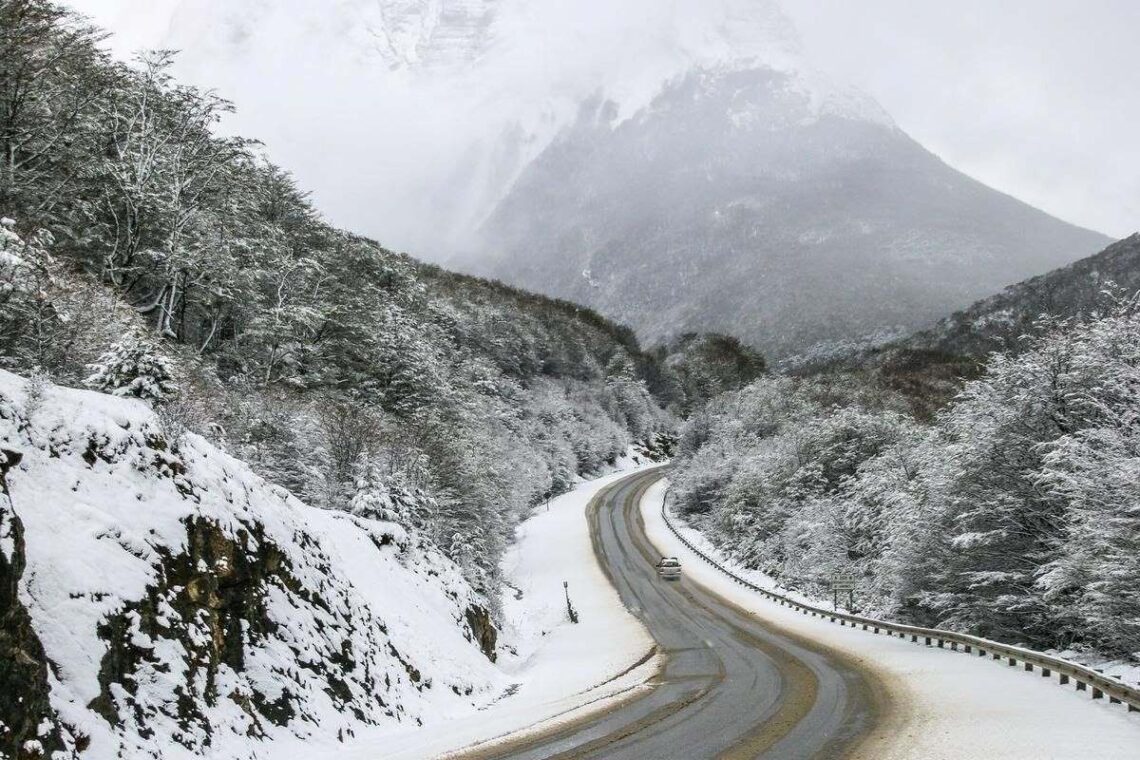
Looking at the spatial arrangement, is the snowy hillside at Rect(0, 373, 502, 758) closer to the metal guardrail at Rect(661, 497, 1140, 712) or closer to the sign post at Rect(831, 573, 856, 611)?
the metal guardrail at Rect(661, 497, 1140, 712)

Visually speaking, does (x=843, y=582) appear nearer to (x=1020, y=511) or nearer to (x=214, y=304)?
(x=1020, y=511)

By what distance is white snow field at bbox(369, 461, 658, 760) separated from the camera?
447 inches

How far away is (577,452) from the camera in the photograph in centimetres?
8631

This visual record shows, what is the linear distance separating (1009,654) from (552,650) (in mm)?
15893

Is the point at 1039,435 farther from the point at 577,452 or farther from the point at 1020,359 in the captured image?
the point at 577,452

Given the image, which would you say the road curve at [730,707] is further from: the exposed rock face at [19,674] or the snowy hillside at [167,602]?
the exposed rock face at [19,674]

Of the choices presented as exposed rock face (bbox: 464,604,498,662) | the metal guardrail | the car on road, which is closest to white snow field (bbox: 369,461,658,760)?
exposed rock face (bbox: 464,604,498,662)

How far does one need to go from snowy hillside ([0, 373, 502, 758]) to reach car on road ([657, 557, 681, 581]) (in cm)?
3049

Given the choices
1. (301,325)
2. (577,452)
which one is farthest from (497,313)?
(301,325)

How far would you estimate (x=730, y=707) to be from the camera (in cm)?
1341

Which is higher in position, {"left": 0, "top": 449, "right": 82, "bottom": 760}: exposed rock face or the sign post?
{"left": 0, "top": 449, "right": 82, "bottom": 760}: exposed rock face

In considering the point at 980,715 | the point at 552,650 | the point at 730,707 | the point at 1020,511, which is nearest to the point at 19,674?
the point at 730,707

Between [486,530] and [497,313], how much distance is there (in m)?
55.7

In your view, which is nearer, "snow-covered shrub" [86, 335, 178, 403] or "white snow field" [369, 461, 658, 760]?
"white snow field" [369, 461, 658, 760]
